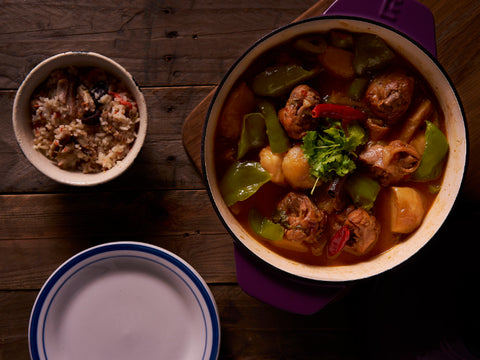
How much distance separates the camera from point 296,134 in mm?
1860

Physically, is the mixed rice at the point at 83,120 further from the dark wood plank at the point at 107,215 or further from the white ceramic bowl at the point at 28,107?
the dark wood plank at the point at 107,215

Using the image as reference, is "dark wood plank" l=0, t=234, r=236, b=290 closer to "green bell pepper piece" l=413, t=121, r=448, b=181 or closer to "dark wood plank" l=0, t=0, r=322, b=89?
"dark wood plank" l=0, t=0, r=322, b=89

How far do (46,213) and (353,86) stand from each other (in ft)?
5.49

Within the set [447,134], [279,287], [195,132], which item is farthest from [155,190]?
[447,134]

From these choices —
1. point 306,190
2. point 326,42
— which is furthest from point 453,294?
point 326,42

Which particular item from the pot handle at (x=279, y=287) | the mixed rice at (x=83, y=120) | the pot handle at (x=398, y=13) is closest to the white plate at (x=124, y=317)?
the pot handle at (x=279, y=287)

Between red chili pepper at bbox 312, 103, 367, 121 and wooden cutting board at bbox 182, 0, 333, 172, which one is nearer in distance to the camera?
red chili pepper at bbox 312, 103, 367, 121

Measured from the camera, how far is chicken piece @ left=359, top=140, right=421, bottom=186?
1812 mm

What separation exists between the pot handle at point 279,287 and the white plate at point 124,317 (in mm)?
411

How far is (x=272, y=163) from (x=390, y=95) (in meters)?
0.55

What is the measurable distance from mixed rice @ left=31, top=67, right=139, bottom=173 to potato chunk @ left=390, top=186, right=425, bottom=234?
122 centimetres

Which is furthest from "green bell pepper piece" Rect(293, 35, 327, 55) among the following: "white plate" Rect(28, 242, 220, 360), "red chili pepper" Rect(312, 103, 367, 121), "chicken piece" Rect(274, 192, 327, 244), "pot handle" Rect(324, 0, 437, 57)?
"white plate" Rect(28, 242, 220, 360)

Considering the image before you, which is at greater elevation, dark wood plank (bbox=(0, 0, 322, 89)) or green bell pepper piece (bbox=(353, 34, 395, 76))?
green bell pepper piece (bbox=(353, 34, 395, 76))

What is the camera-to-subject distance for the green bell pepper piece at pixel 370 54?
1.84 m
